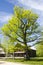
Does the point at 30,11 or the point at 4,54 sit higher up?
the point at 30,11

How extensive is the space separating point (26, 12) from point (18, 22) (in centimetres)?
318

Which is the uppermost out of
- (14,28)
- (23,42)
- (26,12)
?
(26,12)

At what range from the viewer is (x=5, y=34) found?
176ft

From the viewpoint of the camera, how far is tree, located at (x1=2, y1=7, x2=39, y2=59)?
53.2 m

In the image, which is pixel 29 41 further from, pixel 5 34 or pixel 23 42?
pixel 5 34

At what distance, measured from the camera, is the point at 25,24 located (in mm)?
→ 53438

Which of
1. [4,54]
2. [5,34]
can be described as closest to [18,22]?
[5,34]

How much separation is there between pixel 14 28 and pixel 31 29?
4.36 meters

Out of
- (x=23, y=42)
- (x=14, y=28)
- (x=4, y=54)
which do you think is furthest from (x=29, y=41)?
(x=4, y=54)

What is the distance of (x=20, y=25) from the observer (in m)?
53.3

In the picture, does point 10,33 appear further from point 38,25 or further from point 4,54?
point 4,54

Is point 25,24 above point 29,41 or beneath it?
above

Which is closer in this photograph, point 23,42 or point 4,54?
point 23,42

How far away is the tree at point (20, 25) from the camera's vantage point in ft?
174
